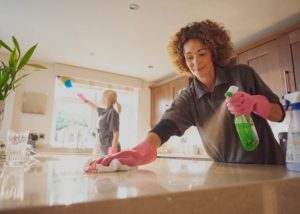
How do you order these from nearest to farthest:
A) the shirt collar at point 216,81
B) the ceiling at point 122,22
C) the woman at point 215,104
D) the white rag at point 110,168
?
1. the white rag at point 110,168
2. the woman at point 215,104
3. the shirt collar at point 216,81
4. the ceiling at point 122,22

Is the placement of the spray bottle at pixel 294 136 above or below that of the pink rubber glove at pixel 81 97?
below

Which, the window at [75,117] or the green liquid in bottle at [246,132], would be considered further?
the window at [75,117]

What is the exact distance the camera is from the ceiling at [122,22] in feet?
6.57

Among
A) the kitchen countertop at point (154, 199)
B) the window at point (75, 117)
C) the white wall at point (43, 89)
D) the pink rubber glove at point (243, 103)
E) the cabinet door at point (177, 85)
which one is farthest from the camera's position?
the window at point (75, 117)

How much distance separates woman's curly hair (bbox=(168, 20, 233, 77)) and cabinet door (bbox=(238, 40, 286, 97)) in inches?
52.6

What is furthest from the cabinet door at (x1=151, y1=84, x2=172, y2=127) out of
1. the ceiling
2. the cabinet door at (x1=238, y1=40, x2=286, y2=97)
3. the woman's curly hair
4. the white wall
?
the woman's curly hair

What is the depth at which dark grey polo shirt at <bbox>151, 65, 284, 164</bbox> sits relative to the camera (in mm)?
896

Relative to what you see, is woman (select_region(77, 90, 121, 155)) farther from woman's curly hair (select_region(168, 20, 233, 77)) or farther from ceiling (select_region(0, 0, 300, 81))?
woman's curly hair (select_region(168, 20, 233, 77))

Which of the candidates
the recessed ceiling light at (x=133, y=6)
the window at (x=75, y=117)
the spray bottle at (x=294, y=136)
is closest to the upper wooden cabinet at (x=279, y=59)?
the recessed ceiling light at (x=133, y=6)

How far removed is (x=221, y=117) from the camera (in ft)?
3.11

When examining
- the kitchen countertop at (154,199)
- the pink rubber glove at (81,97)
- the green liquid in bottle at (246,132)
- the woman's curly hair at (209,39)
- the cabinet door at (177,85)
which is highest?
the cabinet door at (177,85)

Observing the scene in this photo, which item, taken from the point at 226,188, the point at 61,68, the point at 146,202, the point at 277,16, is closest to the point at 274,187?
the point at 226,188

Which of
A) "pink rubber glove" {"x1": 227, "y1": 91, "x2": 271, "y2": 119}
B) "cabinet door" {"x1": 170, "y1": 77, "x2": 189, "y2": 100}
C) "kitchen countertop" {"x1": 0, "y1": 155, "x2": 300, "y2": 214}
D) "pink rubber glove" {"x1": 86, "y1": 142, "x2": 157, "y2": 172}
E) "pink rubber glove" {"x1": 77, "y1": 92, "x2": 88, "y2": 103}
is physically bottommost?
"kitchen countertop" {"x1": 0, "y1": 155, "x2": 300, "y2": 214}

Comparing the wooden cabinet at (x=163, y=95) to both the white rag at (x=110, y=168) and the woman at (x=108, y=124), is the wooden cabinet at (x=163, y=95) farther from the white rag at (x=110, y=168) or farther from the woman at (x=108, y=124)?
the white rag at (x=110, y=168)
